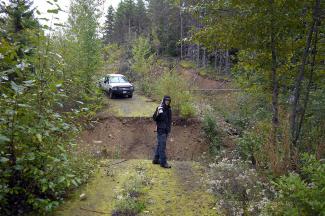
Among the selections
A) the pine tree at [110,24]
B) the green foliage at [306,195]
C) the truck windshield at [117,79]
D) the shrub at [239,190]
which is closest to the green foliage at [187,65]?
the truck windshield at [117,79]

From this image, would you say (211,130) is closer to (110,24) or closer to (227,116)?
(227,116)

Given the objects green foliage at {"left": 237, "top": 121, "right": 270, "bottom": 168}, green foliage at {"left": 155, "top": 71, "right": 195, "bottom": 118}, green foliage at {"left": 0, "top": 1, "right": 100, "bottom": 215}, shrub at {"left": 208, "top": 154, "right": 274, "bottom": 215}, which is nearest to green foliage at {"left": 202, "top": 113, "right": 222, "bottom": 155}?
green foliage at {"left": 155, "top": 71, "right": 195, "bottom": 118}

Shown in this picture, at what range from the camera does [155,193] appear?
261 inches

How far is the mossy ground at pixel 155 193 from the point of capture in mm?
5758

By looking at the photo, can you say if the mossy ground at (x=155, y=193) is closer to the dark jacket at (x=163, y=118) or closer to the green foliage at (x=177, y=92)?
the dark jacket at (x=163, y=118)

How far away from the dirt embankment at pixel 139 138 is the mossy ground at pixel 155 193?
5.46 meters

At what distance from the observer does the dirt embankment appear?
47.0 ft

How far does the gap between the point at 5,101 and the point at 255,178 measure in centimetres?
451

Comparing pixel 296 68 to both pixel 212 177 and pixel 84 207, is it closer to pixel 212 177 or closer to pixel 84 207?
pixel 212 177

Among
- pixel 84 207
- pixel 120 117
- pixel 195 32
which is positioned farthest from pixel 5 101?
pixel 120 117

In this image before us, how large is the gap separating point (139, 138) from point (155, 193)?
9.36m

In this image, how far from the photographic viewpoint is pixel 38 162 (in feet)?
15.1

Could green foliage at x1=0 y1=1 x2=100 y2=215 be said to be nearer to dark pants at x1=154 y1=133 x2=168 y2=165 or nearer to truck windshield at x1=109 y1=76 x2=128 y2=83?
dark pants at x1=154 y1=133 x2=168 y2=165

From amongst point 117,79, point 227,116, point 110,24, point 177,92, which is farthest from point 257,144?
point 110,24
